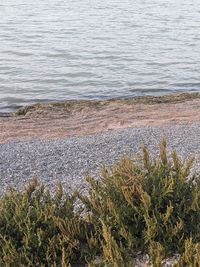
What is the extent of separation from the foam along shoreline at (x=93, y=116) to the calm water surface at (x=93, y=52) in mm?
1084

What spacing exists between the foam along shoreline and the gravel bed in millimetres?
996

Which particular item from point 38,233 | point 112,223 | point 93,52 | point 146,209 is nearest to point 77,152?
point 112,223

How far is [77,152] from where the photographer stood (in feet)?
31.7

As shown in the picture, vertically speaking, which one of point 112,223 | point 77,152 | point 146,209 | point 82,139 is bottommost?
point 82,139

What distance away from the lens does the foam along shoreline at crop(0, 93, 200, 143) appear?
12.4 meters

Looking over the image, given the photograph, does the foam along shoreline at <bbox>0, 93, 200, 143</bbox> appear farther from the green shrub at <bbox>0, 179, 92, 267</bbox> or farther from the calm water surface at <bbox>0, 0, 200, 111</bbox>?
the green shrub at <bbox>0, 179, 92, 267</bbox>

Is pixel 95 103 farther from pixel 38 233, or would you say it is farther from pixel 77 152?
pixel 38 233

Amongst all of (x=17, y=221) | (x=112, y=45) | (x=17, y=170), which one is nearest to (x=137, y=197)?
(x=17, y=221)

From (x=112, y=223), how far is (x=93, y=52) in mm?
17699

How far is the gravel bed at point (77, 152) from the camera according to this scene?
323 inches

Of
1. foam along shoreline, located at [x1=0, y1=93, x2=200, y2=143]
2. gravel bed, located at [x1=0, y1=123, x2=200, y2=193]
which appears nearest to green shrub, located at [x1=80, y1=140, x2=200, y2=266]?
gravel bed, located at [x1=0, y1=123, x2=200, y2=193]

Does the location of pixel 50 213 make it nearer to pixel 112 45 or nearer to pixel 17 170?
pixel 17 170

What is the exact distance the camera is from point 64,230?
4453 mm

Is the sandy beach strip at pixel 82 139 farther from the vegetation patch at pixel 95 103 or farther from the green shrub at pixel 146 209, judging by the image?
the green shrub at pixel 146 209
